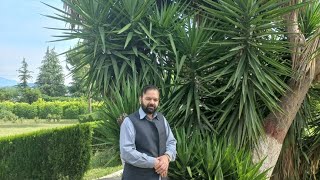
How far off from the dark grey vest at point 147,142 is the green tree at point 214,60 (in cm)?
152

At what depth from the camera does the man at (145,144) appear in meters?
3.49

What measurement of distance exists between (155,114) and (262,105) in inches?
97.0

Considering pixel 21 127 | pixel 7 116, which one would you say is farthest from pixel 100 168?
pixel 7 116

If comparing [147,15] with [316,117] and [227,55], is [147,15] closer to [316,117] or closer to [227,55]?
[227,55]

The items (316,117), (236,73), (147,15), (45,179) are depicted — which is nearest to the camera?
(236,73)

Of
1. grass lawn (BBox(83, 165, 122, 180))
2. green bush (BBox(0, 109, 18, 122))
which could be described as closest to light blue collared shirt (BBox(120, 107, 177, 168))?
grass lawn (BBox(83, 165, 122, 180))

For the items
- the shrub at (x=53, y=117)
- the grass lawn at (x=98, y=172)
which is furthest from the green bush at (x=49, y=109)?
the grass lawn at (x=98, y=172)

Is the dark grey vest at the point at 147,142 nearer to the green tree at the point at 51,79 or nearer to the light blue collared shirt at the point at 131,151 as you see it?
the light blue collared shirt at the point at 131,151

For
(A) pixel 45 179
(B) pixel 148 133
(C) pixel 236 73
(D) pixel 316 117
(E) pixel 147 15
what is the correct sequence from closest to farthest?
1. (B) pixel 148 133
2. (C) pixel 236 73
3. (E) pixel 147 15
4. (D) pixel 316 117
5. (A) pixel 45 179

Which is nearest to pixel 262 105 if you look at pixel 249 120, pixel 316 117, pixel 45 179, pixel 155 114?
pixel 249 120

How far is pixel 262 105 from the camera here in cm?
572

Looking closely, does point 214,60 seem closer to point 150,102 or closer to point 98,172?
point 150,102

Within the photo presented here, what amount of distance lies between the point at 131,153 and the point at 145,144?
16cm

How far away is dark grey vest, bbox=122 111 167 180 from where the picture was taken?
3.55m
